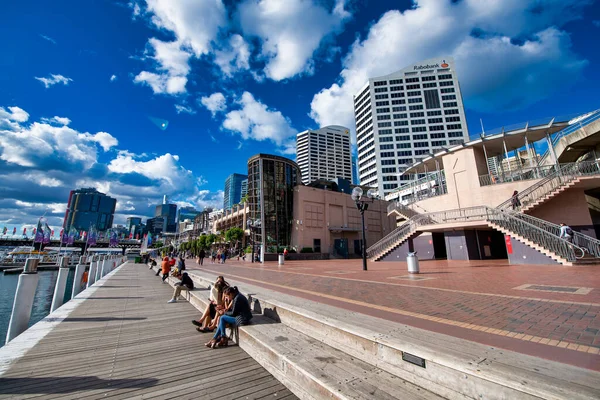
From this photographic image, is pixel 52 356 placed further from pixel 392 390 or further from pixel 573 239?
pixel 573 239

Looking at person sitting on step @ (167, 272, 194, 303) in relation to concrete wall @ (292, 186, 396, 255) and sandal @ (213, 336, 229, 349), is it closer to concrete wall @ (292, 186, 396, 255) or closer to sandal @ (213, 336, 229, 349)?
sandal @ (213, 336, 229, 349)

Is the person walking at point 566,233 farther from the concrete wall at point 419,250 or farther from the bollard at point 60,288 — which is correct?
the bollard at point 60,288

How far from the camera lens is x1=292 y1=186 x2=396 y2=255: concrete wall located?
3825cm

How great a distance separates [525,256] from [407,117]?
78041mm

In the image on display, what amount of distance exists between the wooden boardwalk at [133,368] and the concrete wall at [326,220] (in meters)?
32.5

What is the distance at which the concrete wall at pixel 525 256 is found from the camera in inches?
516

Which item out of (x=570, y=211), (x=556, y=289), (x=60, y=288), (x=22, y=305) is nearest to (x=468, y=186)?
(x=570, y=211)

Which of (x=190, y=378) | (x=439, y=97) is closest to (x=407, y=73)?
(x=439, y=97)

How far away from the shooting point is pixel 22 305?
5977mm

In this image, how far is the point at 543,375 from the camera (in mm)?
1917

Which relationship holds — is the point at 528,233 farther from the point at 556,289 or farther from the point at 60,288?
the point at 60,288

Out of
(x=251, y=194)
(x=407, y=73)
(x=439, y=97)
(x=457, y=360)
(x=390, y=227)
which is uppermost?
(x=407, y=73)

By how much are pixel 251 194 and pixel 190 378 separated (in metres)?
40.8

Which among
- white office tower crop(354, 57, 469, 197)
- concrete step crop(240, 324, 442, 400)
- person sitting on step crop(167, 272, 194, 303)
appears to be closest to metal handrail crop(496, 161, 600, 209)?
concrete step crop(240, 324, 442, 400)
